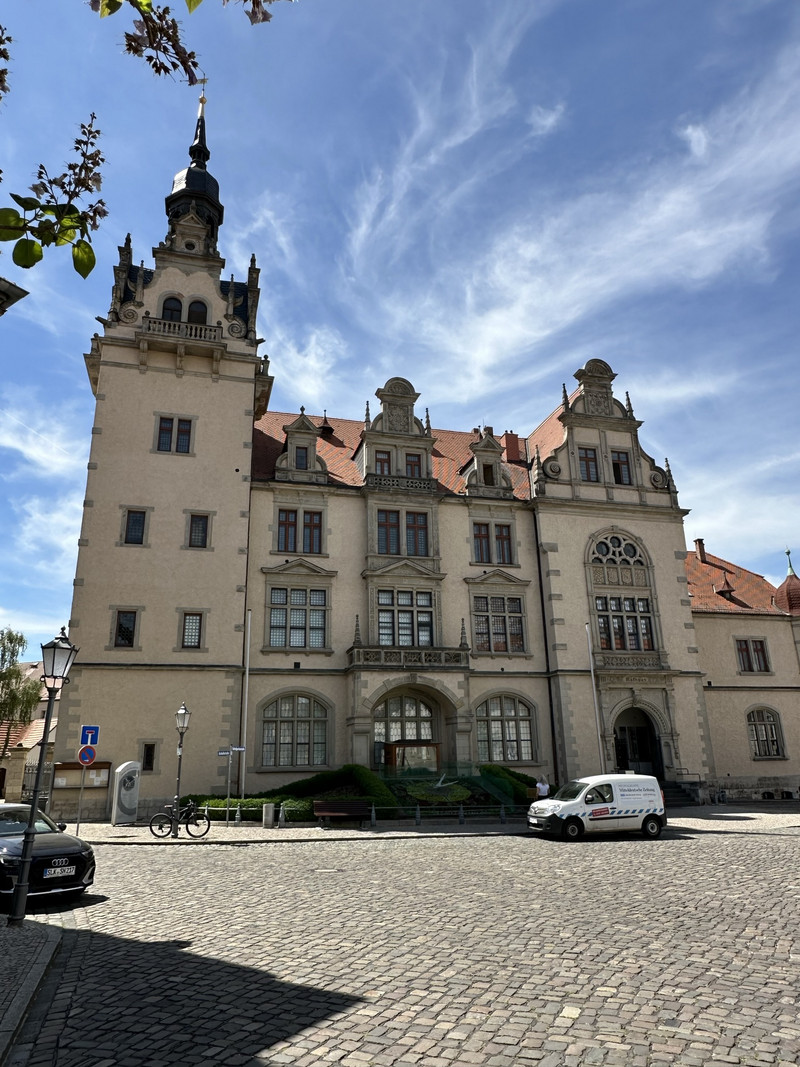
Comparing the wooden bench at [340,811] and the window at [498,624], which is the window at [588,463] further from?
the wooden bench at [340,811]

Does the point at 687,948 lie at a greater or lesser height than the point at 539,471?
lesser

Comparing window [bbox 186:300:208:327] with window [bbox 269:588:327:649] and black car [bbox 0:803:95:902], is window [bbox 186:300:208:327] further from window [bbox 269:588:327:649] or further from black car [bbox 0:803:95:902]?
black car [bbox 0:803:95:902]

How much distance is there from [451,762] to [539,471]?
48.8ft

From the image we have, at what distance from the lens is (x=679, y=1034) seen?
566 centimetres

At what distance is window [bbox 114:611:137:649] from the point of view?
28.6 m

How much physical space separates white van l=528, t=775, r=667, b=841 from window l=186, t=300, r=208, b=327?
25299 mm

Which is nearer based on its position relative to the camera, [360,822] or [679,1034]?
[679,1034]

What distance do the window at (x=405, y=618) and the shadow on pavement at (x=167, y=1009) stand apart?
2382 cm

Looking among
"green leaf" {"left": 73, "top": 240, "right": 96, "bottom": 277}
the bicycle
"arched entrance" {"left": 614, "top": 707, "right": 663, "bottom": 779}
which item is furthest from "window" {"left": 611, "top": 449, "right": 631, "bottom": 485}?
"green leaf" {"left": 73, "top": 240, "right": 96, "bottom": 277}

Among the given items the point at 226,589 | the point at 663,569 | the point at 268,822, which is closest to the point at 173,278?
the point at 226,589

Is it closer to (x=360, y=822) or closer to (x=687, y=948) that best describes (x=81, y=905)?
(x=687, y=948)

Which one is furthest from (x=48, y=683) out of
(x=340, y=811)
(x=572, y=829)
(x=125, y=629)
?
(x=125, y=629)

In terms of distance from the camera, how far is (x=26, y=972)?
296 inches

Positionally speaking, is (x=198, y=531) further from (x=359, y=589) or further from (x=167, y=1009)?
(x=167, y=1009)
